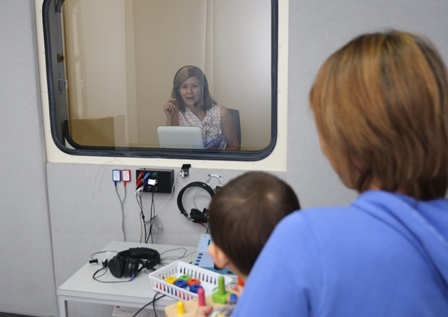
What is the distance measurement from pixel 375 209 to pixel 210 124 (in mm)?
2043

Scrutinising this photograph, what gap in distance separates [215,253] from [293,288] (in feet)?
1.42

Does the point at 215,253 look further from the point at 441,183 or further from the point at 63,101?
the point at 63,101

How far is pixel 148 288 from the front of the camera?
5.82 feet

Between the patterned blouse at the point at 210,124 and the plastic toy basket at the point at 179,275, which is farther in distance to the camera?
the patterned blouse at the point at 210,124

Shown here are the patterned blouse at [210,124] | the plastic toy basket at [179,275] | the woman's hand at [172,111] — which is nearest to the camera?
the plastic toy basket at [179,275]

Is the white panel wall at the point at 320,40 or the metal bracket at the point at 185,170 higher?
the white panel wall at the point at 320,40

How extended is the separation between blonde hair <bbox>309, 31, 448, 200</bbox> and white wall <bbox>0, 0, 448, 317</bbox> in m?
1.48

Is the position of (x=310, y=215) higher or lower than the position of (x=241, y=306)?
higher

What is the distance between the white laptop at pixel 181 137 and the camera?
2.37 m

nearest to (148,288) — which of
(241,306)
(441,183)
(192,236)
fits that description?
(192,236)

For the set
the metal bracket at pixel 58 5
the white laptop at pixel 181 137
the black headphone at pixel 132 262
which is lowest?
the black headphone at pixel 132 262

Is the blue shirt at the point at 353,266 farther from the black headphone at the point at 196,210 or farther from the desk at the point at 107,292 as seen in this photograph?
the black headphone at the point at 196,210

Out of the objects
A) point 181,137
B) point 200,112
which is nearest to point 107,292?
point 181,137

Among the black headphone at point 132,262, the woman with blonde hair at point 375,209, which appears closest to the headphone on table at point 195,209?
the black headphone at point 132,262
